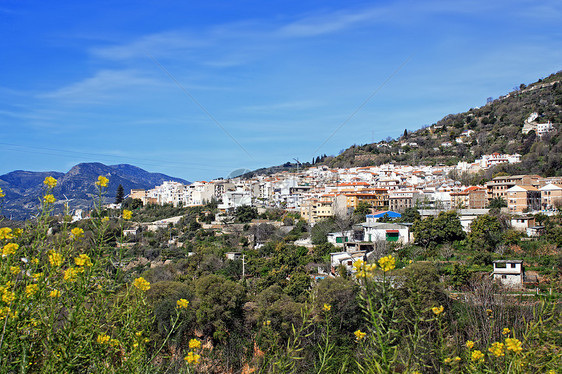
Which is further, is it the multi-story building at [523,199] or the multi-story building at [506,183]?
the multi-story building at [506,183]

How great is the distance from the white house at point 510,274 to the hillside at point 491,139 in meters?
17.8

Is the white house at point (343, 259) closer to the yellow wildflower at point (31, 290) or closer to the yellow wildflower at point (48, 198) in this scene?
the yellow wildflower at point (48, 198)

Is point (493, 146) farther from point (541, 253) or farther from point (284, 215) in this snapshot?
point (541, 253)

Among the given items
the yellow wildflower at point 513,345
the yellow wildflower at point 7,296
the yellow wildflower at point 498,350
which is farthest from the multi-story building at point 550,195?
the yellow wildflower at point 7,296

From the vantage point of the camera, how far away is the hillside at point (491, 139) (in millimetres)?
33750

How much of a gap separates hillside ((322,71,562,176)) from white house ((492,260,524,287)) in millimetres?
17840

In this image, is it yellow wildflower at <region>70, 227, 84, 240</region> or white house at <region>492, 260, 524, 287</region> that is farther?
white house at <region>492, 260, 524, 287</region>

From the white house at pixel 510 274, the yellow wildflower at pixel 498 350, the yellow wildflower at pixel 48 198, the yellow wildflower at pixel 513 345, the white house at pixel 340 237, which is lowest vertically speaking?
the white house at pixel 510 274

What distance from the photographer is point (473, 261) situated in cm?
1639

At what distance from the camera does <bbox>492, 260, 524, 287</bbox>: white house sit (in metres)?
14.2

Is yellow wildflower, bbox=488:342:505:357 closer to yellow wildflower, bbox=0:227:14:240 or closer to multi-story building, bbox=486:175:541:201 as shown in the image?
yellow wildflower, bbox=0:227:14:240

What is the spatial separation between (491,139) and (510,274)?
113ft

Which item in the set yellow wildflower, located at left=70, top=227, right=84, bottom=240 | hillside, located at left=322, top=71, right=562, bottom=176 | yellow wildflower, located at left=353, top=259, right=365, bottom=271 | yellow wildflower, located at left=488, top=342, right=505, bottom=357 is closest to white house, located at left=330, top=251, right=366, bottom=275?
yellow wildflower, located at left=488, top=342, right=505, bottom=357

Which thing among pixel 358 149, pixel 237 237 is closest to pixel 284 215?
pixel 237 237
